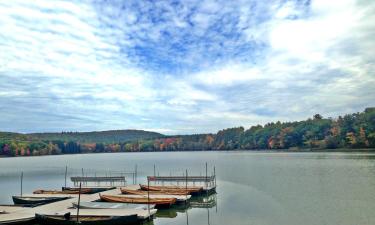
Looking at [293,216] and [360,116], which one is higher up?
[360,116]

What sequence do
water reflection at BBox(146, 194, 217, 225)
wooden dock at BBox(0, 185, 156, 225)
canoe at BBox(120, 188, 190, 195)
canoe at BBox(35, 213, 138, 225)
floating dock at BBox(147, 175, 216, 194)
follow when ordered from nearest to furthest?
canoe at BBox(35, 213, 138, 225), wooden dock at BBox(0, 185, 156, 225), water reflection at BBox(146, 194, 217, 225), canoe at BBox(120, 188, 190, 195), floating dock at BBox(147, 175, 216, 194)

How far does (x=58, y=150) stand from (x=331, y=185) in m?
177

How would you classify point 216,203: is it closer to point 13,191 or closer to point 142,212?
point 142,212

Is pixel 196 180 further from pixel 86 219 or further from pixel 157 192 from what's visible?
pixel 86 219

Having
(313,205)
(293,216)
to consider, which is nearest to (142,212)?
(293,216)

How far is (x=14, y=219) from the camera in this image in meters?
24.1

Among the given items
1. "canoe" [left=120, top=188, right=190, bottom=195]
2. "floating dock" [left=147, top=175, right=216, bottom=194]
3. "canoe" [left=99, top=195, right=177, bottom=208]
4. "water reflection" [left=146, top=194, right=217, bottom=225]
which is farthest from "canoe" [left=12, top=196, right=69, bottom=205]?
"floating dock" [left=147, top=175, right=216, bottom=194]

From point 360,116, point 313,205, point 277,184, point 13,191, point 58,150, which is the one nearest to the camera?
point 313,205

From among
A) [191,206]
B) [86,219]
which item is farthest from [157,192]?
[86,219]

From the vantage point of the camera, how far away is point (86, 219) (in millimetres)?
24375

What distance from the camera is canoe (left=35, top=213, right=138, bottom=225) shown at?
77.9 ft

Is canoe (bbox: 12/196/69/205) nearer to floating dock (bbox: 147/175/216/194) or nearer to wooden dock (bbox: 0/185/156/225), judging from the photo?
wooden dock (bbox: 0/185/156/225)

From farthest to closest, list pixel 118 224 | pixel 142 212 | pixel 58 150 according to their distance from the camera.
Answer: pixel 58 150
pixel 142 212
pixel 118 224

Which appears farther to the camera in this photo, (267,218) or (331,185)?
(331,185)
